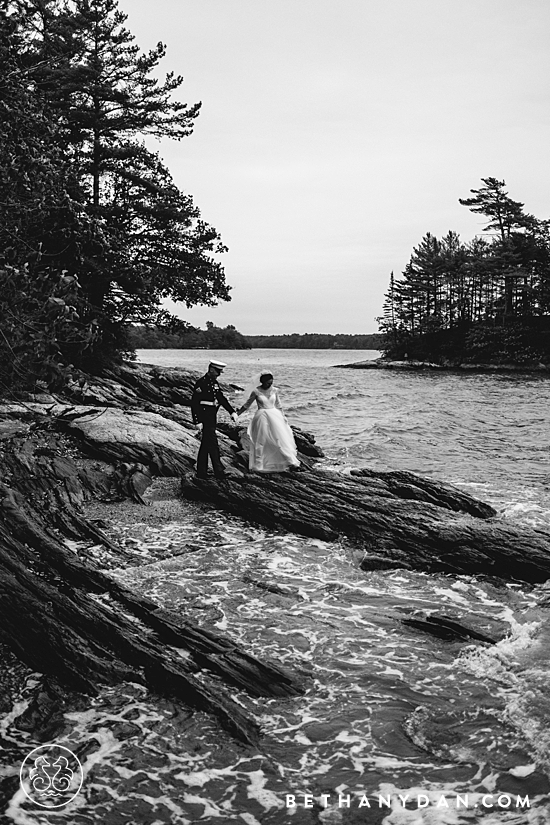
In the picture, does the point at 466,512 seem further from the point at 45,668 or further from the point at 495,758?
the point at 45,668

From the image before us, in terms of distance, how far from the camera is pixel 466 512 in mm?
11320

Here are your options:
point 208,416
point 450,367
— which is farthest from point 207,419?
point 450,367

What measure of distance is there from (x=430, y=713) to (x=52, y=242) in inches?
805

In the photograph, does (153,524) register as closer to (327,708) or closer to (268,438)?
(268,438)

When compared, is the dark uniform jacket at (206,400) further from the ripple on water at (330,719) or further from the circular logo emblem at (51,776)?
the circular logo emblem at (51,776)

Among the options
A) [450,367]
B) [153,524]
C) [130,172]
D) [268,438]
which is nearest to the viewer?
[153,524]

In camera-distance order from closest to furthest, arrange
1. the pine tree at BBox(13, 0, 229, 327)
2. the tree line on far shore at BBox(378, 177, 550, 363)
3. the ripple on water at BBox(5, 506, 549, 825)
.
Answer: the ripple on water at BBox(5, 506, 549, 825) < the pine tree at BBox(13, 0, 229, 327) < the tree line on far shore at BBox(378, 177, 550, 363)

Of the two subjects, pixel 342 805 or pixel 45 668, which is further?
pixel 45 668

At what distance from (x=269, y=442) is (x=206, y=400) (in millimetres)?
1636

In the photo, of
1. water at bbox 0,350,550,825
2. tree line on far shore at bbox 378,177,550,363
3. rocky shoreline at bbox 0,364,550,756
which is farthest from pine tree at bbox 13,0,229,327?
tree line on far shore at bbox 378,177,550,363

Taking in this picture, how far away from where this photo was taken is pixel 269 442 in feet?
42.1

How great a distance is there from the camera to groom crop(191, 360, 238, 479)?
41.8ft

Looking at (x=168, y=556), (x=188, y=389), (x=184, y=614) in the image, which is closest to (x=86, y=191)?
(x=188, y=389)

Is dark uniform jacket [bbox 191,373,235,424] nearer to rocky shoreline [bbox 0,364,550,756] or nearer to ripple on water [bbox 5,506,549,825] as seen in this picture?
rocky shoreline [bbox 0,364,550,756]
